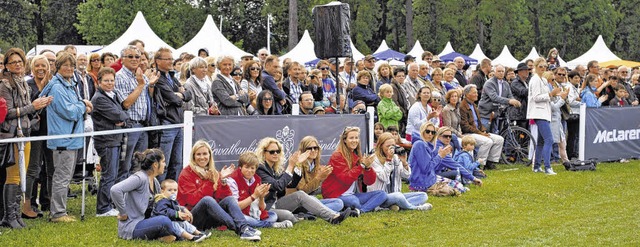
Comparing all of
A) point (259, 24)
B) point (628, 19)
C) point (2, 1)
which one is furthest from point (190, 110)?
point (628, 19)

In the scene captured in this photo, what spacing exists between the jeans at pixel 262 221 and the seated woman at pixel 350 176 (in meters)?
1.19

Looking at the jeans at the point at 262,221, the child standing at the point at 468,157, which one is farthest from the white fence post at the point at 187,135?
the child standing at the point at 468,157

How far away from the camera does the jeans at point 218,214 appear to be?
31.6 ft

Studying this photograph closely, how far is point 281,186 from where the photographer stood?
1042 centimetres

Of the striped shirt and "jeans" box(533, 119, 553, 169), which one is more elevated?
the striped shirt

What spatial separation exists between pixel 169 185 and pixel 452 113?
796 centimetres

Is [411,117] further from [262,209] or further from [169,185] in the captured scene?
[169,185]

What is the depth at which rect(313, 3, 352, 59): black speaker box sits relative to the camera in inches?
582

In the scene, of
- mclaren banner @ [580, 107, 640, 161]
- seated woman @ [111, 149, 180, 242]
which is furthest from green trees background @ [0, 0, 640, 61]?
seated woman @ [111, 149, 180, 242]

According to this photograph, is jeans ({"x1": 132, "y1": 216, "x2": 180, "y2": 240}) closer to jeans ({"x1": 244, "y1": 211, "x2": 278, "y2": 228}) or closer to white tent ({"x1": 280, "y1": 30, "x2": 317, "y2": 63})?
jeans ({"x1": 244, "y1": 211, "x2": 278, "y2": 228})

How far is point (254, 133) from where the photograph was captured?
12141 mm

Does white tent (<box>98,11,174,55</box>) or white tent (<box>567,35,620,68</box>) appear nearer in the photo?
white tent (<box>98,11,174,55</box>)

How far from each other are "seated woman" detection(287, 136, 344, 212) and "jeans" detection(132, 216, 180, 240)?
2.17m

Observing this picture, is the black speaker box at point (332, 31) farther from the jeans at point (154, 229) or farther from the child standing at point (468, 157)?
the jeans at point (154, 229)
